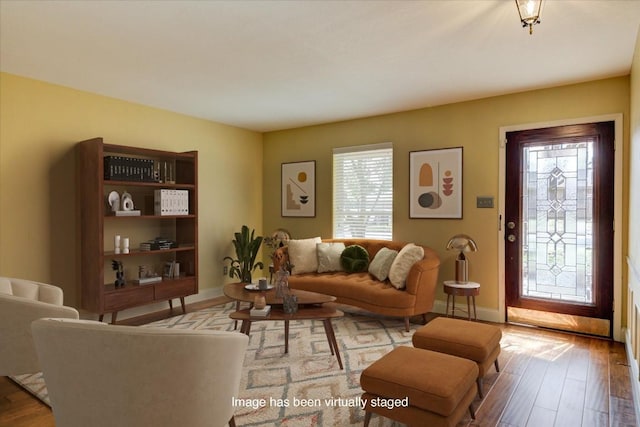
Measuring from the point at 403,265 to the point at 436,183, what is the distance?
125 centimetres

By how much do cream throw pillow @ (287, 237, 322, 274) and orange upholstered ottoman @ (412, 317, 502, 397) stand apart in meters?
2.27

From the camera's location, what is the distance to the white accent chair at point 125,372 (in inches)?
57.4

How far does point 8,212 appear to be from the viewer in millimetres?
3574

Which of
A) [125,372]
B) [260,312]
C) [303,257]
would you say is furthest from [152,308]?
[125,372]

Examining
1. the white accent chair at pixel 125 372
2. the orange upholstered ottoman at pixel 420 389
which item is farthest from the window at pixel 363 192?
the white accent chair at pixel 125 372

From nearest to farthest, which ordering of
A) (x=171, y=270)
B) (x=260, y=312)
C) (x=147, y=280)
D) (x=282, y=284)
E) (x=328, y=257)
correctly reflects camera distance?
1. (x=260, y=312)
2. (x=282, y=284)
3. (x=147, y=280)
4. (x=171, y=270)
5. (x=328, y=257)

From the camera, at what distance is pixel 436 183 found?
4656mm

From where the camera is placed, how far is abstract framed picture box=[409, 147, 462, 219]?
4512mm

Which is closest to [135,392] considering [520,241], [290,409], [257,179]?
[290,409]

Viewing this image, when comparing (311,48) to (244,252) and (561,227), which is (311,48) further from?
(244,252)

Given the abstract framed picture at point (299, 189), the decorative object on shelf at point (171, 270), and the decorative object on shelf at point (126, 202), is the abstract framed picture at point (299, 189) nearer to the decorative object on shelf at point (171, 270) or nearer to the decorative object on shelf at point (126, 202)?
the decorative object on shelf at point (171, 270)

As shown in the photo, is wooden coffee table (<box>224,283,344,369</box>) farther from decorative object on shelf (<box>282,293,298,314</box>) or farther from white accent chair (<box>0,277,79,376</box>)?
white accent chair (<box>0,277,79,376</box>)

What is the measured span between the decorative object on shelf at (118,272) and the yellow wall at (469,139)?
2.66m

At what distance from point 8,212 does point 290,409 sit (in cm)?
324
